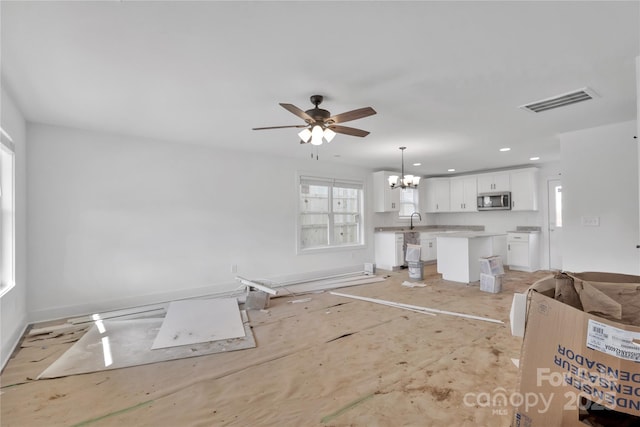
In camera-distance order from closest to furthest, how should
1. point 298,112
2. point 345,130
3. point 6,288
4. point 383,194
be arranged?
1. point 298,112
2. point 6,288
3. point 345,130
4. point 383,194

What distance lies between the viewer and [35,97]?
293 centimetres

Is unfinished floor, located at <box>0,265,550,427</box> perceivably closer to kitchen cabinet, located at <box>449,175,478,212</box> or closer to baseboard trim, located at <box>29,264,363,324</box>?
baseboard trim, located at <box>29,264,363,324</box>

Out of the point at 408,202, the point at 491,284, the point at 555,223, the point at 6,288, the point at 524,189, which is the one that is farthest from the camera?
the point at 408,202

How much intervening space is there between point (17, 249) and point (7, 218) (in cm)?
41

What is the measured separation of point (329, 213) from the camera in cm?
651

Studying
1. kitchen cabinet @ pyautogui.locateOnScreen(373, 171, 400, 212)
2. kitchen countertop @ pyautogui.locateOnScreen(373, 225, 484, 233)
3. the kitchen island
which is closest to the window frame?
kitchen cabinet @ pyautogui.locateOnScreen(373, 171, 400, 212)

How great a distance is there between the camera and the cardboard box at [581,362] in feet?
3.41

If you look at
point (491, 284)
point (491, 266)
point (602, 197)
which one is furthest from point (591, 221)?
point (491, 284)

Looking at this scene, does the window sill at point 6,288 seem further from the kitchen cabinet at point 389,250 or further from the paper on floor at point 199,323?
the kitchen cabinet at point 389,250

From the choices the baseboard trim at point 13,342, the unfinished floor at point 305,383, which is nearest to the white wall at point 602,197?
the unfinished floor at point 305,383

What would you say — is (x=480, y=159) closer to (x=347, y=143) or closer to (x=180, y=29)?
(x=347, y=143)

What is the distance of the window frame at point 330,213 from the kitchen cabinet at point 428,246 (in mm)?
1604

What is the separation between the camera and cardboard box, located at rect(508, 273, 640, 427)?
40.9 inches

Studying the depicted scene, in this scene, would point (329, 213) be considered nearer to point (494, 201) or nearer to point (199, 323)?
point (199, 323)
